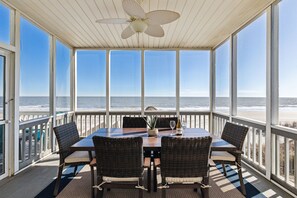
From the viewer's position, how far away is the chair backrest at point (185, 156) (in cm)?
206

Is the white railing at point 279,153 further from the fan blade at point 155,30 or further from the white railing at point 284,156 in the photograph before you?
the fan blade at point 155,30

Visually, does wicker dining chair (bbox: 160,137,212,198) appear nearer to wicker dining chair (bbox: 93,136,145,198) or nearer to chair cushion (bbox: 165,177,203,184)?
chair cushion (bbox: 165,177,203,184)

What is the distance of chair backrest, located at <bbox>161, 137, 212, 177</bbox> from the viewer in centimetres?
206

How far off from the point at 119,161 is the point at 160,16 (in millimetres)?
1830

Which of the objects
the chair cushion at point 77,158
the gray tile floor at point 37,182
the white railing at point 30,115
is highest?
the white railing at point 30,115

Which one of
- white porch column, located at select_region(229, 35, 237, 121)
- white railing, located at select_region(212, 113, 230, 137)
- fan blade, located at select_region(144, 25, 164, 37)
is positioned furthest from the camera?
white railing, located at select_region(212, 113, 230, 137)

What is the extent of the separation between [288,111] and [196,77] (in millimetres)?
10804

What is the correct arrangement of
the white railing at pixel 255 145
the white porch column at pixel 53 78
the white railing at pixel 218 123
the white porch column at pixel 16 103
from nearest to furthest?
the white porch column at pixel 16 103 < the white railing at pixel 255 145 < the white porch column at pixel 53 78 < the white railing at pixel 218 123

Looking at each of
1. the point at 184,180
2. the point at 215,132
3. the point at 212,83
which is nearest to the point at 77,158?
the point at 184,180

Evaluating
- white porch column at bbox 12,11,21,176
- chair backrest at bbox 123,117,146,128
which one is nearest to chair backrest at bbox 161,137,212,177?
chair backrest at bbox 123,117,146,128

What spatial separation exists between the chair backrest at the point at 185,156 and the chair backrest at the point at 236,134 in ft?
2.91

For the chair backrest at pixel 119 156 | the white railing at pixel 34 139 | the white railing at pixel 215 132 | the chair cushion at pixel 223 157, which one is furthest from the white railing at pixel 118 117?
the chair backrest at pixel 119 156

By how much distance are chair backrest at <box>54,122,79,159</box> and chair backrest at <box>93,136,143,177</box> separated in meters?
0.82

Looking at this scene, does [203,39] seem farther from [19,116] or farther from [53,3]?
[19,116]
